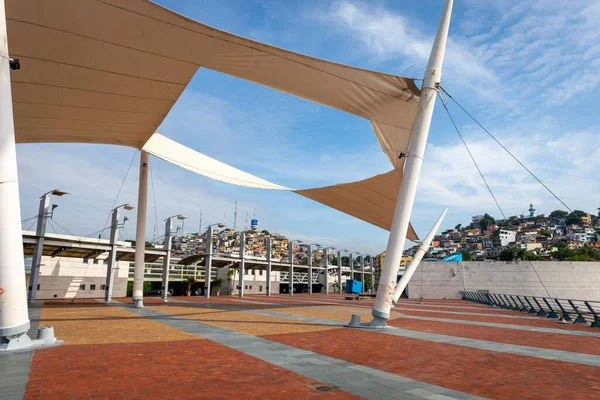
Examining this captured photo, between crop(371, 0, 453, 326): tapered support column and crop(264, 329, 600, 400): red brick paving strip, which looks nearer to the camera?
crop(264, 329, 600, 400): red brick paving strip

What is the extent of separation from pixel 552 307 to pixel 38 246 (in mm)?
33659

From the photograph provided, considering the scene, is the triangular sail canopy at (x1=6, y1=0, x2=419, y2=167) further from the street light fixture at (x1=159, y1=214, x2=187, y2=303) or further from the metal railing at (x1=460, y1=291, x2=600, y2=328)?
the street light fixture at (x1=159, y1=214, x2=187, y2=303)

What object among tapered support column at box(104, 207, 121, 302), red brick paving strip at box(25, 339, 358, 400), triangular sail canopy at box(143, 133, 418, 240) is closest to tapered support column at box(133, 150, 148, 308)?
triangular sail canopy at box(143, 133, 418, 240)

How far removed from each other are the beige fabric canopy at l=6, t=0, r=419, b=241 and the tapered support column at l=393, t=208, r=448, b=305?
7506 mm

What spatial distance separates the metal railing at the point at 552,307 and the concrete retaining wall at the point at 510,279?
1.95m

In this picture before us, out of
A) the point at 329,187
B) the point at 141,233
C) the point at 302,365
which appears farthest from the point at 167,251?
the point at 302,365

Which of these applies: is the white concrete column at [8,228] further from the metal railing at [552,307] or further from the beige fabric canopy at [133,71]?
the metal railing at [552,307]

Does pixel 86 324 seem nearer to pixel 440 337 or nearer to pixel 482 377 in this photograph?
pixel 440 337

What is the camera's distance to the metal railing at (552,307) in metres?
14.0

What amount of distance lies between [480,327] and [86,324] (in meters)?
12.8

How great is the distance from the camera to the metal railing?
14.0m

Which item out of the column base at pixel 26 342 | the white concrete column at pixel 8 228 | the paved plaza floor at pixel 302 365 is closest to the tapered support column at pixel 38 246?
the paved plaza floor at pixel 302 365

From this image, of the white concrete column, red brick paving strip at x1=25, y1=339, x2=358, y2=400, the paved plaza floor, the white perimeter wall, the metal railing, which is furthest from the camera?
the white perimeter wall

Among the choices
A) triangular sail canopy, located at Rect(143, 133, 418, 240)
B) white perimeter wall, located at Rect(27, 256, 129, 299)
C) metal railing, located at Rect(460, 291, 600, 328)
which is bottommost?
metal railing, located at Rect(460, 291, 600, 328)
